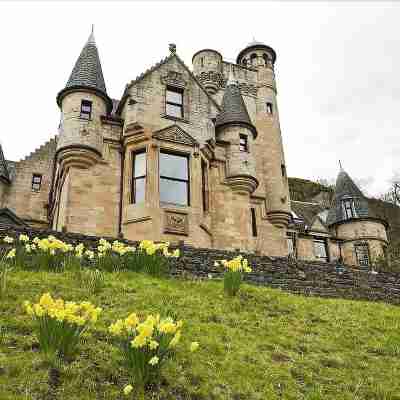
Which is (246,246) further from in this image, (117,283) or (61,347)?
(61,347)

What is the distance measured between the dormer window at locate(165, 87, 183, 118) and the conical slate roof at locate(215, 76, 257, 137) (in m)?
2.38

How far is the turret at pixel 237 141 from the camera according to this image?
20.9 meters

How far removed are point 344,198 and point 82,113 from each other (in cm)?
2256

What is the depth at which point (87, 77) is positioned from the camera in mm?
20234

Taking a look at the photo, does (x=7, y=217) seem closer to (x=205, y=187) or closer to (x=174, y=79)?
(x=205, y=187)

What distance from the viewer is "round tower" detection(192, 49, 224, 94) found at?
2723 cm

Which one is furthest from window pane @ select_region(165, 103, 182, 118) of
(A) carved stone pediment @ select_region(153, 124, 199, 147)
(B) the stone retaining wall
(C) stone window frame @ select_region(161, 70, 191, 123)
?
(B) the stone retaining wall

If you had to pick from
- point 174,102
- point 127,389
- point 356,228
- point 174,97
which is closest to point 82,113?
point 174,102

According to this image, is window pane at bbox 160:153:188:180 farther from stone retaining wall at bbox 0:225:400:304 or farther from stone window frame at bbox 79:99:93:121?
stone retaining wall at bbox 0:225:400:304

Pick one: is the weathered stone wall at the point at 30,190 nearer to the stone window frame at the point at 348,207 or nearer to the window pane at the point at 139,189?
the window pane at the point at 139,189

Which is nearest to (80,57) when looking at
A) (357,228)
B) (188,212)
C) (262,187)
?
(188,212)

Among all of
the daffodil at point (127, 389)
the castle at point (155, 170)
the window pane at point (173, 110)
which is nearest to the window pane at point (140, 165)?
the castle at point (155, 170)

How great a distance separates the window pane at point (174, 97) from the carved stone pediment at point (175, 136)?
1.74 meters

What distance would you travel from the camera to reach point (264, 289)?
1030cm
